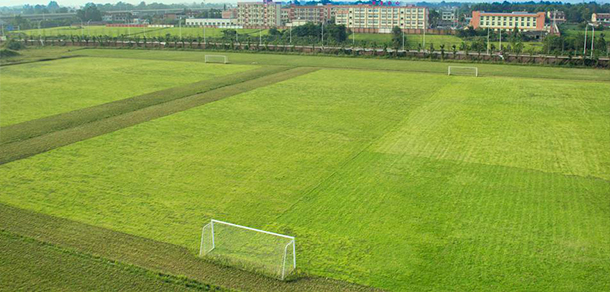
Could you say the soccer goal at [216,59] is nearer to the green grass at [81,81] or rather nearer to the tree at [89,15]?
the green grass at [81,81]

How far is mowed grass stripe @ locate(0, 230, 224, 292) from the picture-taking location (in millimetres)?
12750

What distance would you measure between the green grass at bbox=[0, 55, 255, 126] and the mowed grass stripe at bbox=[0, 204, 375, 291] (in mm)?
14473

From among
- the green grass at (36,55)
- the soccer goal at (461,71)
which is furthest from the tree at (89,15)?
the soccer goal at (461,71)

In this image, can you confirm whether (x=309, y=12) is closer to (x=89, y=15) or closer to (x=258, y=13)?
(x=258, y=13)

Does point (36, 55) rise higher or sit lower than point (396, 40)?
lower

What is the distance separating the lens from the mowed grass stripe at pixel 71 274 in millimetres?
12750

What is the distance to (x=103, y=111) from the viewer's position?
30812 mm

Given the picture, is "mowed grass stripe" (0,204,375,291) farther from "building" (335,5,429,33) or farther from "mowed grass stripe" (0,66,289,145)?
"building" (335,5,429,33)

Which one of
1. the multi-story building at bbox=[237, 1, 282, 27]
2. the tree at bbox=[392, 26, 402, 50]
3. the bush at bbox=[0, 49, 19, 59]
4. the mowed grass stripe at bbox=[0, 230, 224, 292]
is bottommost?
the mowed grass stripe at bbox=[0, 230, 224, 292]

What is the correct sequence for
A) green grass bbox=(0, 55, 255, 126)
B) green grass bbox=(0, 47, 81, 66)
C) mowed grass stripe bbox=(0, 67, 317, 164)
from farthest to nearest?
green grass bbox=(0, 47, 81, 66)
green grass bbox=(0, 55, 255, 126)
mowed grass stripe bbox=(0, 67, 317, 164)

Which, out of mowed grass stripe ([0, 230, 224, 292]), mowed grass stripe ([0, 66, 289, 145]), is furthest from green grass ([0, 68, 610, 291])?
mowed grass stripe ([0, 66, 289, 145])

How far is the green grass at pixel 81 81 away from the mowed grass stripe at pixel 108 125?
4.04m

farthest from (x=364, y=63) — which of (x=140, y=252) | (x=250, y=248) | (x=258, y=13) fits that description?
(x=258, y=13)

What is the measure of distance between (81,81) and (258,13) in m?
87.1
